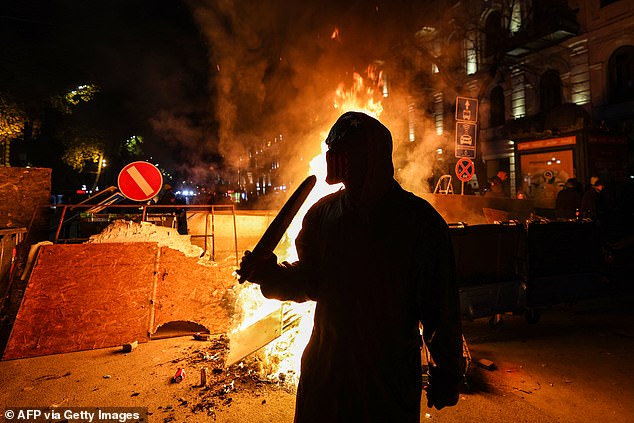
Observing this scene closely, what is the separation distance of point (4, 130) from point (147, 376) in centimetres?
1739

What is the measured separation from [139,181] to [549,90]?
73.5 ft

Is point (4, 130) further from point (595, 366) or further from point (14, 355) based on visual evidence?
point (595, 366)

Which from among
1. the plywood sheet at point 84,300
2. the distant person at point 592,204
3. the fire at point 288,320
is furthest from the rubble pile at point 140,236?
the distant person at point 592,204

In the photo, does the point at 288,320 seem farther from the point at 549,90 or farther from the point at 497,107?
the point at 497,107

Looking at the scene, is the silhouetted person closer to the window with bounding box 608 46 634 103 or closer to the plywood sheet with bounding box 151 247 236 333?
the plywood sheet with bounding box 151 247 236 333

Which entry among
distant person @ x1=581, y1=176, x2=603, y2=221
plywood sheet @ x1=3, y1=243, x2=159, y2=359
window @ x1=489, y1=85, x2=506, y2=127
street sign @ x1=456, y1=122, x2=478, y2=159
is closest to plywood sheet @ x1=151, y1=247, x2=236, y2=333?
plywood sheet @ x1=3, y1=243, x2=159, y2=359

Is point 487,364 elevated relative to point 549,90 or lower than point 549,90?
lower

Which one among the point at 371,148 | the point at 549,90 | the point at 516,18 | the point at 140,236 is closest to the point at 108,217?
the point at 140,236

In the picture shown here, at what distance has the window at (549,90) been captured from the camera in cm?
2000

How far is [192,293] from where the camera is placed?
584 centimetres

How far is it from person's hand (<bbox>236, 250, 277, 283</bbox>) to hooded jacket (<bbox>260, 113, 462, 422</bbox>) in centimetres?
27

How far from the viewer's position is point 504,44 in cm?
1848

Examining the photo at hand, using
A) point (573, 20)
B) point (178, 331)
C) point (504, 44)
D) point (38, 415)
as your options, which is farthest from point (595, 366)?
point (573, 20)

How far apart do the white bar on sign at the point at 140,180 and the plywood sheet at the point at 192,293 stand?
1.25 m
